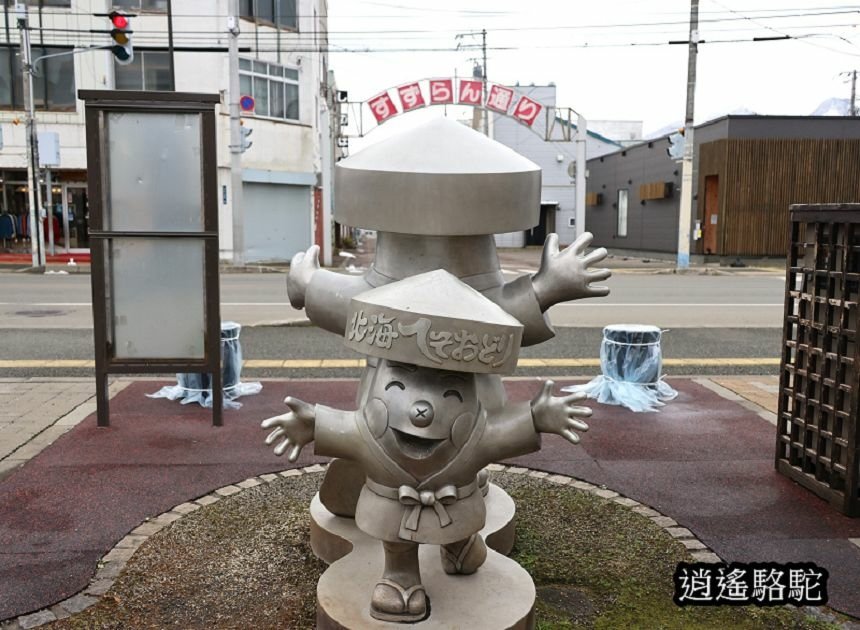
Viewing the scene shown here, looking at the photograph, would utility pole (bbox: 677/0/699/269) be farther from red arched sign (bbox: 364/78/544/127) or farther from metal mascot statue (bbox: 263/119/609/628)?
metal mascot statue (bbox: 263/119/609/628)

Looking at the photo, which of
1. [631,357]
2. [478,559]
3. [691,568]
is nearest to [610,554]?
[691,568]

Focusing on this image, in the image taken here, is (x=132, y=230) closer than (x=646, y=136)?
Yes

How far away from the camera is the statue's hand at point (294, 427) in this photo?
9.49 ft

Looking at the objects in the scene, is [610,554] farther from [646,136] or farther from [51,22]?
[646,136]

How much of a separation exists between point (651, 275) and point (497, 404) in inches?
738

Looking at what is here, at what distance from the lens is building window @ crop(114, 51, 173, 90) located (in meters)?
22.1

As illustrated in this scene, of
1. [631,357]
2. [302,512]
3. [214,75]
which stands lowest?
[302,512]

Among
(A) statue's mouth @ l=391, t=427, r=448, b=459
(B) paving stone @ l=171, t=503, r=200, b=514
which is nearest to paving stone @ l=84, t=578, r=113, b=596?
(B) paving stone @ l=171, t=503, r=200, b=514

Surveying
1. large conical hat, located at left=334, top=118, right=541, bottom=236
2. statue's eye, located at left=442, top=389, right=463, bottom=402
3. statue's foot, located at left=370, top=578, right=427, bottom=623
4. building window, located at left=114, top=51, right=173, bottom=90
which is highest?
building window, located at left=114, top=51, right=173, bottom=90

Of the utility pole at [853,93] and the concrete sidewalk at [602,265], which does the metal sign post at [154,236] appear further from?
the utility pole at [853,93]

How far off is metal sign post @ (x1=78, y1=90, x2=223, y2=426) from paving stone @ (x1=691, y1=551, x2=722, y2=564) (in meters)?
3.75

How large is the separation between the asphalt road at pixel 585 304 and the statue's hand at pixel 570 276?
7916mm

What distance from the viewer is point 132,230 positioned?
6.07 meters

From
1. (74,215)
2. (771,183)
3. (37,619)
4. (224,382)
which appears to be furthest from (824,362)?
(74,215)
